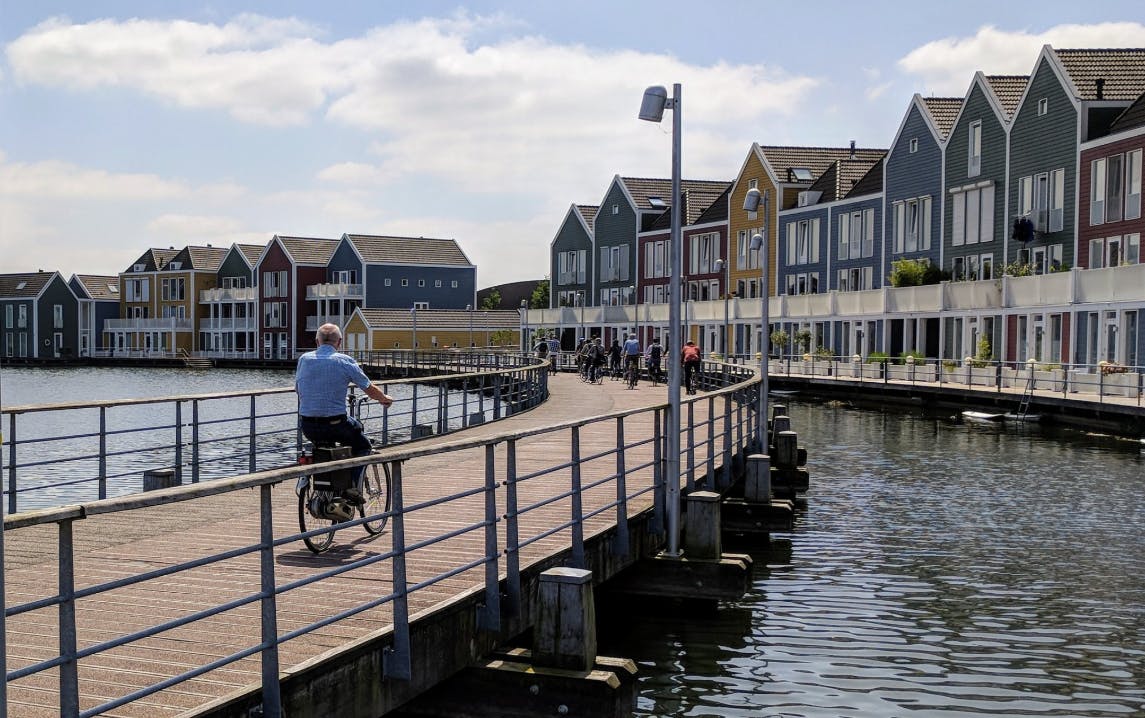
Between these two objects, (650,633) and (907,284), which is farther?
(907,284)

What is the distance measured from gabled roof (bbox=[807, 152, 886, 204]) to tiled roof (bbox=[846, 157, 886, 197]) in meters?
0.55

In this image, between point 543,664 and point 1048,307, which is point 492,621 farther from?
point 1048,307

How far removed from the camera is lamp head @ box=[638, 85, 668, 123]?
12.1 meters

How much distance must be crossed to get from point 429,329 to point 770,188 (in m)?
34.2

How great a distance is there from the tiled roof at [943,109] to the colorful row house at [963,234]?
0.11 meters

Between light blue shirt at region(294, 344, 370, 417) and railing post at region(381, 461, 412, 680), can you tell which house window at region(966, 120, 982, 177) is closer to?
light blue shirt at region(294, 344, 370, 417)

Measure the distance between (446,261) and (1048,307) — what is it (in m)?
69.0

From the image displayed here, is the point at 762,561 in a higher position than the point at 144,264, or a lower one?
lower

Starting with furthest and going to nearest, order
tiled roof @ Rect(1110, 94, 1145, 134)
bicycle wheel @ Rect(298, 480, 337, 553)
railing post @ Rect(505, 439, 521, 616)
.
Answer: tiled roof @ Rect(1110, 94, 1145, 134) → bicycle wheel @ Rect(298, 480, 337, 553) → railing post @ Rect(505, 439, 521, 616)

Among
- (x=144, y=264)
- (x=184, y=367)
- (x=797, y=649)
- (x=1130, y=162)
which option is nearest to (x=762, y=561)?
(x=797, y=649)

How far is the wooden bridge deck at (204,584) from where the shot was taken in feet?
20.0

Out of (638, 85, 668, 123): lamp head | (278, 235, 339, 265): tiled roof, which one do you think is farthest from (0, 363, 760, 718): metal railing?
(278, 235, 339, 265): tiled roof

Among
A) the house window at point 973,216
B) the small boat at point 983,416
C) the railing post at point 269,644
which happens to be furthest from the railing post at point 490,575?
the house window at point 973,216

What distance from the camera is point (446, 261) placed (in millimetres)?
107188
